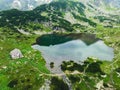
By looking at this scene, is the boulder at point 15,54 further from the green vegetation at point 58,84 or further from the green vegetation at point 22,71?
the green vegetation at point 58,84

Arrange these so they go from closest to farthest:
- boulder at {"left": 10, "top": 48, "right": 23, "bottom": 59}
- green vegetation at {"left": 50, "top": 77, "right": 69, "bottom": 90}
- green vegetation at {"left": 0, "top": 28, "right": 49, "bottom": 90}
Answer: green vegetation at {"left": 50, "top": 77, "right": 69, "bottom": 90}, green vegetation at {"left": 0, "top": 28, "right": 49, "bottom": 90}, boulder at {"left": 10, "top": 48, "right": 23, "bottom": 59}

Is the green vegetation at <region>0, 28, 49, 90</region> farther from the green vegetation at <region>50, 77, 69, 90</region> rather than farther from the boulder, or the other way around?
the green vegetation at <region>50, 77, 69, 90</region>

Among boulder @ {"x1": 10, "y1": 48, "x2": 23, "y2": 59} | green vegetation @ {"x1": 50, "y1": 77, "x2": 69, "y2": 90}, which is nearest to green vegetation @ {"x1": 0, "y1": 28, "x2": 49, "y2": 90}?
boulder @ {"x1": 10, "y1": 48, "x2": 23, "y2": 59}

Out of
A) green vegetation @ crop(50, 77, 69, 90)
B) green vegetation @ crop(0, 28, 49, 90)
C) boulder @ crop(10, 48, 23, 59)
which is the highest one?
green vegetation @ crop(50, 77, 69, 90)

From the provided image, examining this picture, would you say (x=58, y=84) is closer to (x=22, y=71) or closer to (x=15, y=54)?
(x=22, y=71)

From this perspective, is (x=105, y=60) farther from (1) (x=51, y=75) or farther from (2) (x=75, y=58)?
(1) (x=51, y=75)

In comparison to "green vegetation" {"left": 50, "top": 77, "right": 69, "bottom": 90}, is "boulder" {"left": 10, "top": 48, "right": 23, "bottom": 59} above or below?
below

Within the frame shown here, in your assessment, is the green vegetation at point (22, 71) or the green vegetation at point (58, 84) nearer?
the green vegetation at point (58, 84)

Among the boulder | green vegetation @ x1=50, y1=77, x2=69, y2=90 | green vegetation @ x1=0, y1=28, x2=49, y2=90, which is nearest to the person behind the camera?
green vegetation @ x1=50, y1=77, x2=69, y2=90

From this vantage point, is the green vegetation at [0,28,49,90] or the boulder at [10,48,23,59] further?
the boulder at [10,48,23,59]

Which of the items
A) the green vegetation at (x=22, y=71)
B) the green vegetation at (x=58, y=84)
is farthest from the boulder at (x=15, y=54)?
the green vegetation at (x=58, y=84)

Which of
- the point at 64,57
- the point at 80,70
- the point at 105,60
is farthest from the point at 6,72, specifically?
the point at 105,60
